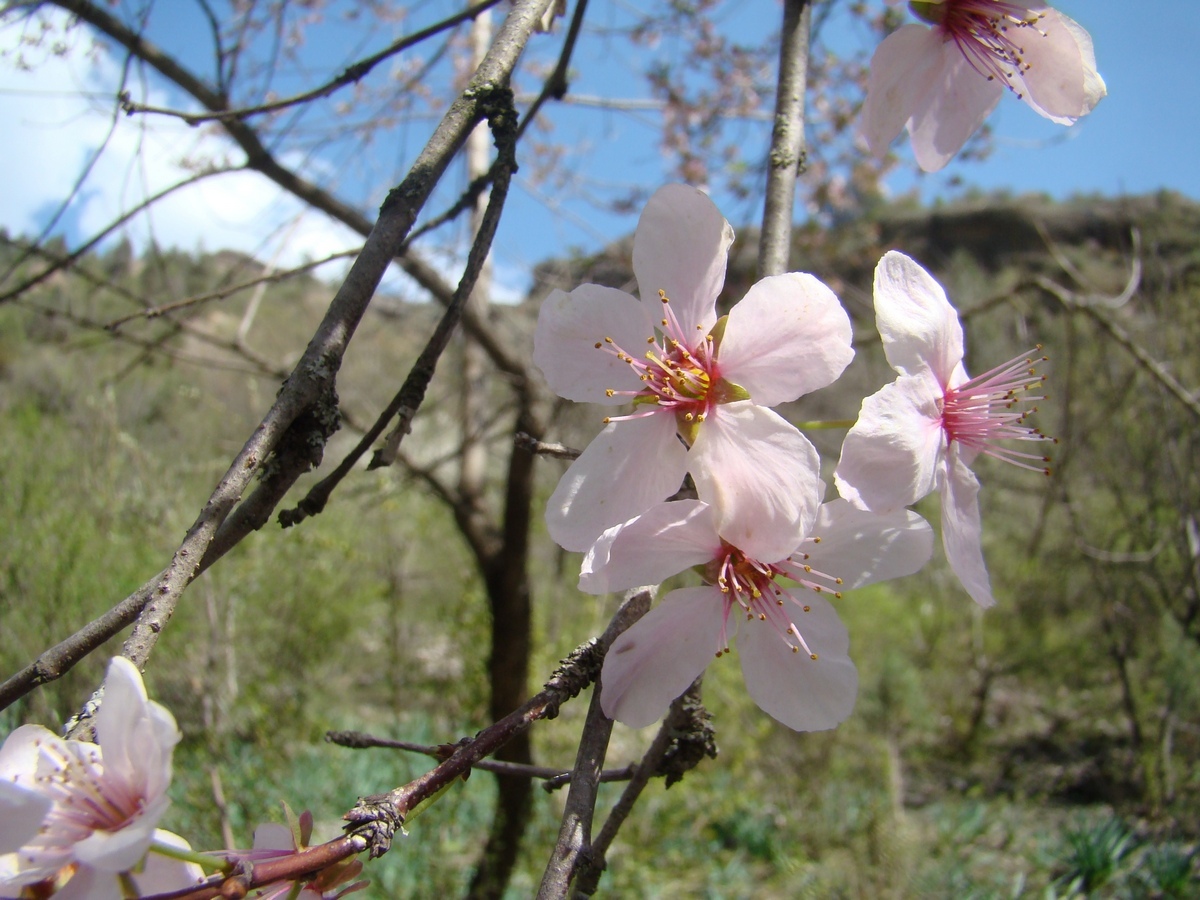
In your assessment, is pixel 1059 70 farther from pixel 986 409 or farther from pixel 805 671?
pixel 805 671

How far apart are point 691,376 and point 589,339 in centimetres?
11

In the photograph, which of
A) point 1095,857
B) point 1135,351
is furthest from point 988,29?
point 1095,857

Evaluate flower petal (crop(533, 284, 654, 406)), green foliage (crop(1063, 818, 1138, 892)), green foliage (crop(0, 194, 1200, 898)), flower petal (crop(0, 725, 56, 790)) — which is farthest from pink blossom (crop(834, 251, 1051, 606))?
green foliage (crop(1063, 818, 1138, 892))

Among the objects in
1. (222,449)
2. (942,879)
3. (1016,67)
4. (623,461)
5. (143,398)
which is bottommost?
(942,879)

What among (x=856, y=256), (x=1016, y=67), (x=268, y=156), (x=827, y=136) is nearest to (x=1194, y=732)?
(x=856, y=256)

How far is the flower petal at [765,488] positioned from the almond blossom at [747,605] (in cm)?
2

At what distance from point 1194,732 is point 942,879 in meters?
1.95

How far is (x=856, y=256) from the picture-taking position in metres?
4.69

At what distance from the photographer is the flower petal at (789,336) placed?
25.2 inches

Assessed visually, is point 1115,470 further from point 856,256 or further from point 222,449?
point 222,449

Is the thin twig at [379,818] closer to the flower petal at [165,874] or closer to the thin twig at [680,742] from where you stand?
the flower petal at [165,874]

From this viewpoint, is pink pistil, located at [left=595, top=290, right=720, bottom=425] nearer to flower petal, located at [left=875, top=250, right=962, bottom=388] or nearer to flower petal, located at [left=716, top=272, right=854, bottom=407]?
flower petal, located at [left=716, top=272, right=854, bottom=407]

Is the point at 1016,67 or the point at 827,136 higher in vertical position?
the point at 827,136

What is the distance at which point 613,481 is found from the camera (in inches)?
26.4
